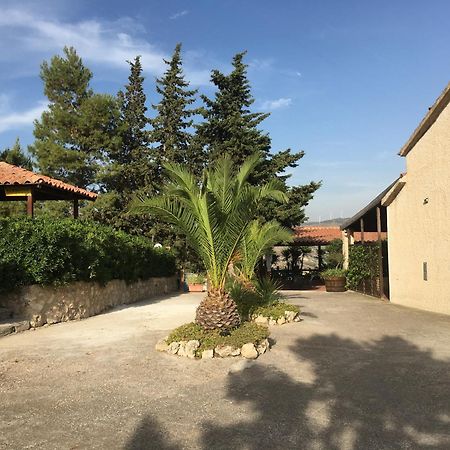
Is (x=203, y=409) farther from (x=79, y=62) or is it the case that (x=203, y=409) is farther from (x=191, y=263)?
(x=79, y=62)

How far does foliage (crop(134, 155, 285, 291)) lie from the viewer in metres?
7.68

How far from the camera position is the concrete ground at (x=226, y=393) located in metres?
3.99

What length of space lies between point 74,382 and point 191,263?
824 inches

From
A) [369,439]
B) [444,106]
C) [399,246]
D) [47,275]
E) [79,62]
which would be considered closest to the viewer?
[369,439]

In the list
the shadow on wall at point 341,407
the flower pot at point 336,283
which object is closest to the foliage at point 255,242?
the shadow on wall at point 341,407

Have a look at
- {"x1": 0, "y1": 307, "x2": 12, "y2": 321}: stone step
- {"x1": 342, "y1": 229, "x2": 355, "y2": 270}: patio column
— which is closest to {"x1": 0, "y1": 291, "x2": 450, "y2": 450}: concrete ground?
{"x1": 0, "y1": 307, "x2": 12, "y2": 321}: stone step

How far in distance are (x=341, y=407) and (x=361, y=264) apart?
14.6 metres

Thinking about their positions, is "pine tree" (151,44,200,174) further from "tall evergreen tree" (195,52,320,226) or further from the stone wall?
the stone wall

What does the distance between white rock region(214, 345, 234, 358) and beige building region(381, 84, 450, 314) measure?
752 cm

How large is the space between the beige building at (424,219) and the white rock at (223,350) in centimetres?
752

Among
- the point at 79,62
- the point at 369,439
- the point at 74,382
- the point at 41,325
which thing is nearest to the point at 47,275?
the point at 41,325

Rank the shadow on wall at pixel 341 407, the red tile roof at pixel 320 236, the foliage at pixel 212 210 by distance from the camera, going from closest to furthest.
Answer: the shadow on wall at pixel 341 407 < the foliage at pixel 212 210 < the red tile roof at pixel 320 236

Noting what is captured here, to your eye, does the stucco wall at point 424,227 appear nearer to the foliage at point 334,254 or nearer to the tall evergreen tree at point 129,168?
the foliage at point 334,254

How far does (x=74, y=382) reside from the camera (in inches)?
220
